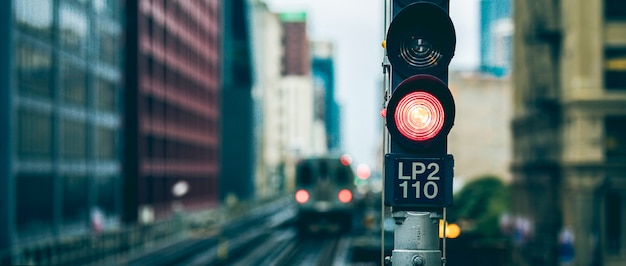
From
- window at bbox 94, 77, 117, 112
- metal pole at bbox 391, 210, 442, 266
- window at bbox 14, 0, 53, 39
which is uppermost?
window at bbox 14, 0, 53, 39

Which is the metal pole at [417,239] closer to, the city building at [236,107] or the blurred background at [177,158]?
the blurred background at [177,158]

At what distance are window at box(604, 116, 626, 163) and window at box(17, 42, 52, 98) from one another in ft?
83.8

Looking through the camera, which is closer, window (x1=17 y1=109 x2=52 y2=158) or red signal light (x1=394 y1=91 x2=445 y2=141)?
red signal light (x1=394 y1=91 x2=445 y2=141)

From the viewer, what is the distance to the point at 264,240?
160 feet

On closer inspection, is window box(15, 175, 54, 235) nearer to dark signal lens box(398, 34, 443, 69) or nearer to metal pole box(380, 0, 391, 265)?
metal pole box(380, 0, 391, 265)

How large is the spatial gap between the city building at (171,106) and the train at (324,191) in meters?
5.52

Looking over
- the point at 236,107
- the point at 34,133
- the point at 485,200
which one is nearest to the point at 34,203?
the point at 34,133

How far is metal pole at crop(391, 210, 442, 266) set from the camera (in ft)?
15.0

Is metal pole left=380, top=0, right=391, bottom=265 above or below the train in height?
above

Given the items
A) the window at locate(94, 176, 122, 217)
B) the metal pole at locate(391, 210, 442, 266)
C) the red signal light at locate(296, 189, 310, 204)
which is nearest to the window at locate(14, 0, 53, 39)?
the window at locate(94, 176, 122, 217)

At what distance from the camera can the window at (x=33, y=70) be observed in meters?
39.1

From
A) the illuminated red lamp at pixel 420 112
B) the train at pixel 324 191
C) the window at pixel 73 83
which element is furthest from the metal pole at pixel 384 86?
the window at pixel 73 83

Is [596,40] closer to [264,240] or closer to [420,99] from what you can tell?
[264,240]

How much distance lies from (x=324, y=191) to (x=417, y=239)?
37.3m
